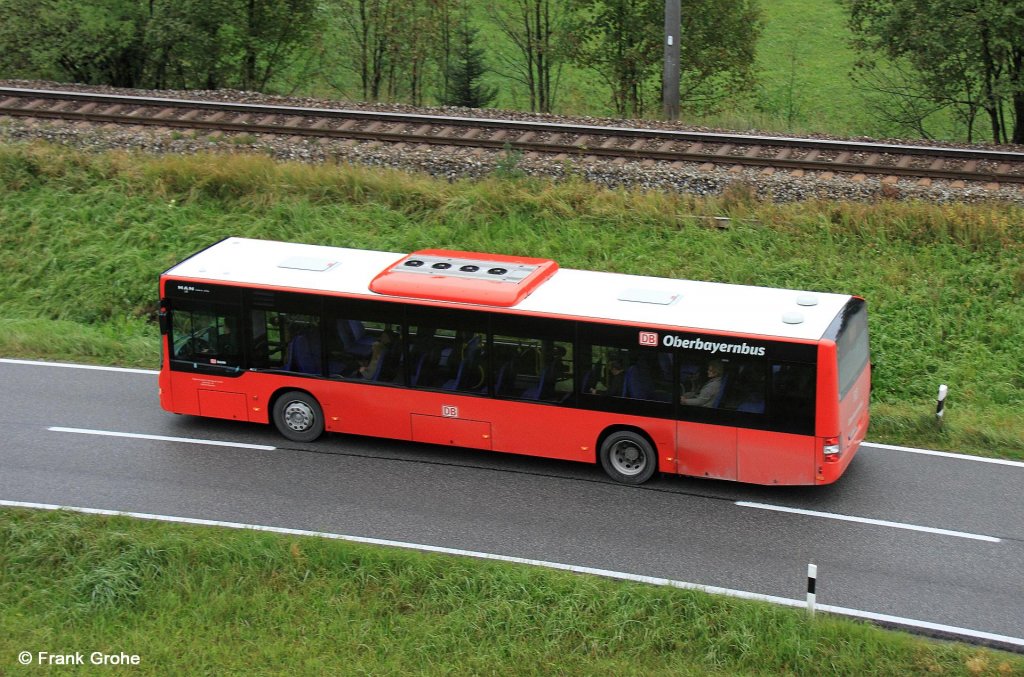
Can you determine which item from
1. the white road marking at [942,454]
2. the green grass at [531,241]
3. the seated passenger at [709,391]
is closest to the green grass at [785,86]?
the green grass at [531,241]

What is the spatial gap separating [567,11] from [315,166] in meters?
11.2

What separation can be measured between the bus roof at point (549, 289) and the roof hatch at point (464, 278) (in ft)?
0.04

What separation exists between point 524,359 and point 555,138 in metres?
9.54

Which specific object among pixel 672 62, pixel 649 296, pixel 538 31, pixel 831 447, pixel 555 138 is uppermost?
pixel 538 31

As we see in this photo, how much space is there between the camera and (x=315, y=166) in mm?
22391

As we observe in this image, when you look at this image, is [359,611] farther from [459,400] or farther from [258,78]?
[258,78]

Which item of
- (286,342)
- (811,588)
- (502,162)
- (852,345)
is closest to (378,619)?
(811,588)

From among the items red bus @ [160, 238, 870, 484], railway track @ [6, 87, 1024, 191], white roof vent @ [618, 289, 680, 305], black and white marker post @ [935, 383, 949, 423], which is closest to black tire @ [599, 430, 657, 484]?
red bus @ [160, 238, 870, 484]

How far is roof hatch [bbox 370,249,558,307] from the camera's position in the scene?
14461 mm

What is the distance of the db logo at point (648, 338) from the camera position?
13.7m

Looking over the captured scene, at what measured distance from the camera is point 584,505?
13758 millimetres

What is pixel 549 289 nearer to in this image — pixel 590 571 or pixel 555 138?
pixel 590 571

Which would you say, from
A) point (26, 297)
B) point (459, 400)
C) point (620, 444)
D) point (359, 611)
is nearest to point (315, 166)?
point (26, 297)
